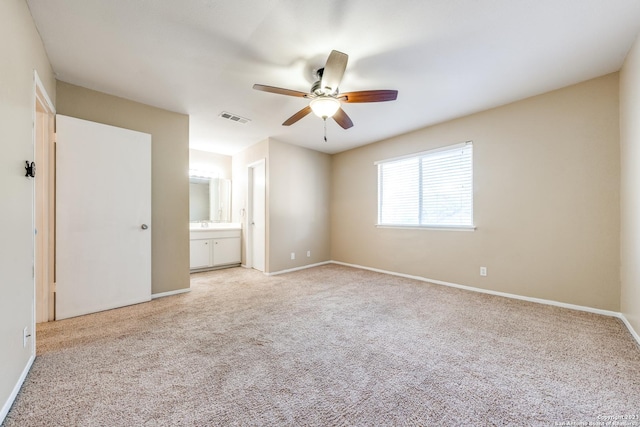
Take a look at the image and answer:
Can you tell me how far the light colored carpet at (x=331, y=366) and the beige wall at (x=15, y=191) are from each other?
0.31 meters

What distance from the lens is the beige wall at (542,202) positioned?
2.60 m

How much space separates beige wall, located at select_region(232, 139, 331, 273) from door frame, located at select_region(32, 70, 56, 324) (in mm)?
2696

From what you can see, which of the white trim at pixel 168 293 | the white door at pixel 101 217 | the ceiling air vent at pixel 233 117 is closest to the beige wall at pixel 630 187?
the ceiling air vent at pixel 233 117

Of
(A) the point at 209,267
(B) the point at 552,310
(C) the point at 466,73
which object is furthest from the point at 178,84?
(B) the point at 552,310

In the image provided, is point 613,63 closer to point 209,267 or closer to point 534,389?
point 534,389

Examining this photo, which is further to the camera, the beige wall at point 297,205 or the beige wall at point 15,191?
the beige wall at point 297,205

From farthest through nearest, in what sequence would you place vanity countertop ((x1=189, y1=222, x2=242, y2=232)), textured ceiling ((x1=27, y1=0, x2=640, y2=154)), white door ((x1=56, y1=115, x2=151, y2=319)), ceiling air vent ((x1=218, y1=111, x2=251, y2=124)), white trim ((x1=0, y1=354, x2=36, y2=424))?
vanity countertop ((x1=189, y1=222, x2=242, y2=232))
ceiling air vent ((x1=218, y1=111, x2=251, y2=124))
white door ((x1=56, y1=115, x2=151, y2=319))
textured ceiling ((x1=27, y1=0, x2=640, y2=154))
white trim ((x1=0, y1=354, x2=36, y2=424))

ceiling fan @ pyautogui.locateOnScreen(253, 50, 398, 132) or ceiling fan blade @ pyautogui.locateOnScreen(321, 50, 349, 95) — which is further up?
ceiling fan blade @ pyautogui.locateOnScreen(321, 50, 349, 95)

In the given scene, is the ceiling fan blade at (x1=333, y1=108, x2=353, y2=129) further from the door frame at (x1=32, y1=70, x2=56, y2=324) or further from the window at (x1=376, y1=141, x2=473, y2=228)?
the door frame at (x1=32, y1=70, x2=56, y2=324)

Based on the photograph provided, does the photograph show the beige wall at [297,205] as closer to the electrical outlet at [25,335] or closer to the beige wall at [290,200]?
the beige wall at [290,200]

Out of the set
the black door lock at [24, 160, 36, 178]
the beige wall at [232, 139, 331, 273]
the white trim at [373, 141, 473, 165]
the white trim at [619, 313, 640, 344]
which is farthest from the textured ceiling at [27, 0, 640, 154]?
the white trim at [619, 313, 640, 344]

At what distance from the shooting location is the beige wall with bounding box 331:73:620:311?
2.60 m

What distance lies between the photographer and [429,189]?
13.2 ft

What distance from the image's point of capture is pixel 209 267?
16.1 ft
